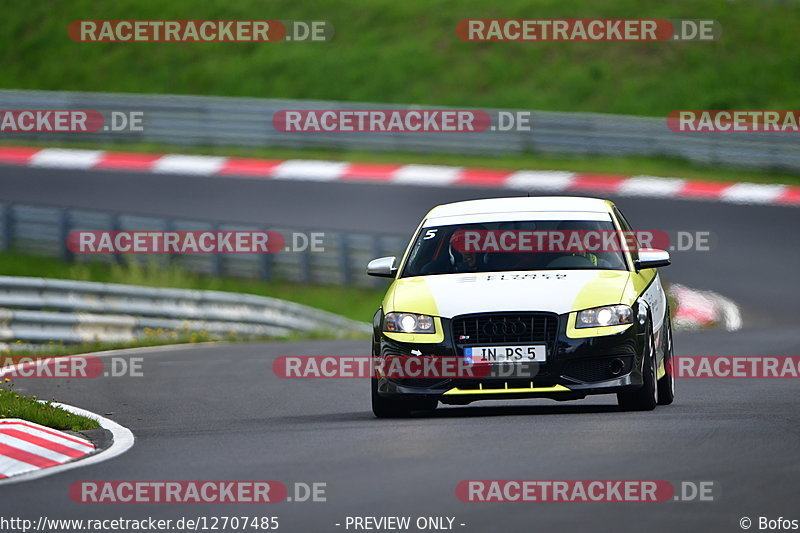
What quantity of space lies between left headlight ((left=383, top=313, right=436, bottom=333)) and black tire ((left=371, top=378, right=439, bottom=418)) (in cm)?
40

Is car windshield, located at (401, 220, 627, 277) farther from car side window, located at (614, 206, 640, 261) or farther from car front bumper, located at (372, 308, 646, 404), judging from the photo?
car front bumper, located at (372, 308, 646, 404)

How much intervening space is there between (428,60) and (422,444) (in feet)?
108

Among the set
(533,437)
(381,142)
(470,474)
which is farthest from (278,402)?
(381,142)

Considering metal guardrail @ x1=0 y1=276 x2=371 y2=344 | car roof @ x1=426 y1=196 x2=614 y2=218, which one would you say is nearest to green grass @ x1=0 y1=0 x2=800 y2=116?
metal guardrail @ x1=0 y1=276 x2=371 y2=344

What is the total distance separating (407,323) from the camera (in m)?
11.1

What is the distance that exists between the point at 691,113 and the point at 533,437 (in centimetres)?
2936

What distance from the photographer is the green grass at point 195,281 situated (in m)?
27.2

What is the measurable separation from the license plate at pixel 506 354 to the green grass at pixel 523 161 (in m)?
22.0

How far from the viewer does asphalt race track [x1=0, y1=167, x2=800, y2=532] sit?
7.50 meters

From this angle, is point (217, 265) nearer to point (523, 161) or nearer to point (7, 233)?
point (7, 233)

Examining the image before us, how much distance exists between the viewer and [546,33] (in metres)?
41.7

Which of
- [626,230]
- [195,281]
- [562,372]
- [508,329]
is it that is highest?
[195,281]

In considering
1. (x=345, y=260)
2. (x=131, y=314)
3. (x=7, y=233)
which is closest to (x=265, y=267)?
(x=345, y=260)

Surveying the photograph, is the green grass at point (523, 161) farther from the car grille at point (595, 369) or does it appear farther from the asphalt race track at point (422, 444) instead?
the car grille at point (595, 369)
